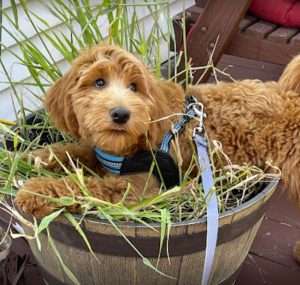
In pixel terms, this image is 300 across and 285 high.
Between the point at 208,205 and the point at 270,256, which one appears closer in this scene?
the point at 208,205

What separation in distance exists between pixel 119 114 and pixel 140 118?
60 millimetres

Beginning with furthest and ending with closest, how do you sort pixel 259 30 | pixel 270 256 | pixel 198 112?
pixel 259 30
pixel 270 256
pixel 198 112

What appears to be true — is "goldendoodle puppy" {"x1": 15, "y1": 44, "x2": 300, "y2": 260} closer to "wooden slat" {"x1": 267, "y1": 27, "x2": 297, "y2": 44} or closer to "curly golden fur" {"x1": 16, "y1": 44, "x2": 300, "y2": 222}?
"curly golden fur" {"x1": 16, "y1": 44, "x2": 300, "y2": 222}

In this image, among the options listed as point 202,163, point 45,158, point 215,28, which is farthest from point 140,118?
point 215,28

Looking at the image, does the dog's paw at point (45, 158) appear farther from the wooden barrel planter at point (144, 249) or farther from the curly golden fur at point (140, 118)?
the wooden barrel planter at point (144, 249)

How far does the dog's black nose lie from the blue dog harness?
17 centimetres

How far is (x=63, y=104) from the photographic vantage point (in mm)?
1591

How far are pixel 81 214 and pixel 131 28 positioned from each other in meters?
0.82

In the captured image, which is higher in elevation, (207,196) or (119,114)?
(119,114)

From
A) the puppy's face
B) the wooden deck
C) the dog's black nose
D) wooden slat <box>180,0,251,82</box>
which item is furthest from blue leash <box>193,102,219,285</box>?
wooden slat <box>180,0,251,82</box>

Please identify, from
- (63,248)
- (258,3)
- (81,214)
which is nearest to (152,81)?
(81,214)

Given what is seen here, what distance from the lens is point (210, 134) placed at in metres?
1.79

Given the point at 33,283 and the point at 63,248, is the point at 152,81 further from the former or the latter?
the point at 33,283

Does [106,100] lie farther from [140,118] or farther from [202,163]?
[202,163]
